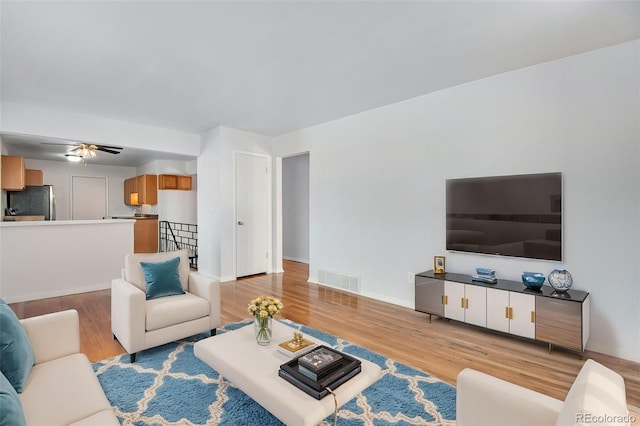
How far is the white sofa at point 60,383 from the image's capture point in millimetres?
1336

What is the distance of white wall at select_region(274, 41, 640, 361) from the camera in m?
2.69

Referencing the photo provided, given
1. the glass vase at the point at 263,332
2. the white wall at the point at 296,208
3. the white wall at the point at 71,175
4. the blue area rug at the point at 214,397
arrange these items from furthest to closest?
the white wall at the point at 71,175
the white wall at the point at 296,208
the glass vase at the point at 263,332
the blue area rug at the point at 214,397

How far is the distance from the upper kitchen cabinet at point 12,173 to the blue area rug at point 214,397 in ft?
15.9

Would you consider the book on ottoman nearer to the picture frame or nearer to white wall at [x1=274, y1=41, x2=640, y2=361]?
the picture frame

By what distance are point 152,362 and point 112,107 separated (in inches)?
138

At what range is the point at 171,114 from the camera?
464 centimetres

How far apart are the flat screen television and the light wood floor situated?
0.89 meters

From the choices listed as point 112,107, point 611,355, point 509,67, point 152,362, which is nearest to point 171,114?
point 112,107

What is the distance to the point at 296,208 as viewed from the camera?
7.76m

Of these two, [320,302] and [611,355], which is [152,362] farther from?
[611,355]

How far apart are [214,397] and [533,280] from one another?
113 inches

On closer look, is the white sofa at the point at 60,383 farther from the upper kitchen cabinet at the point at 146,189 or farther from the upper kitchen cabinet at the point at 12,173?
the upper kitchen cabinet at the point at 146,189

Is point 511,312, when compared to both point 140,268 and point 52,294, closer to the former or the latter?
point 140,268

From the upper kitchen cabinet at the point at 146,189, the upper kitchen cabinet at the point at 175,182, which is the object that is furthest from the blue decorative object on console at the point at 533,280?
the upper kitchen cabinet at the point at 146,189
